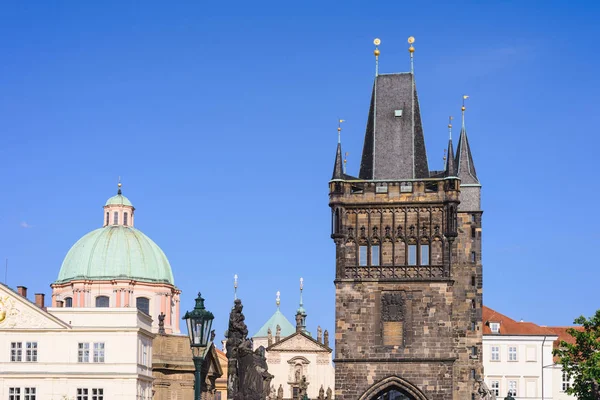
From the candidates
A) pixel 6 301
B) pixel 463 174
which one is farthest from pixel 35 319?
pixel 463 174

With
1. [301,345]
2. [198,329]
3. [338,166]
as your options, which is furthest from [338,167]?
[198,329]

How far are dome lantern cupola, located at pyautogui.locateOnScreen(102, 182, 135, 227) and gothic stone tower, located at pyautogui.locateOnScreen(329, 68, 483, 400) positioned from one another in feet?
78.7

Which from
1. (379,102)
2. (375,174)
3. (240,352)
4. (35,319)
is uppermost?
(379,102)

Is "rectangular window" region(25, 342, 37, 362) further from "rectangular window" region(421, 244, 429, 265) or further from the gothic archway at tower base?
"rectangular window" region(421, 244, 429, 265)

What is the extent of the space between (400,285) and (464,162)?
15.2 meters

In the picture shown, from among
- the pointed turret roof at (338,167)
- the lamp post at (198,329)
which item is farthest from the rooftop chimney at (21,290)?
the lamp post at (198,329)

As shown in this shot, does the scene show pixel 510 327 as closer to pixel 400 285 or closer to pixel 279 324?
pixel 400 285

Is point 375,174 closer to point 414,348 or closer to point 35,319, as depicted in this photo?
point 414,348

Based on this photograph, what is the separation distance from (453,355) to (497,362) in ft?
68.8

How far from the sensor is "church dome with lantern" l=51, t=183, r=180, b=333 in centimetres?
8825

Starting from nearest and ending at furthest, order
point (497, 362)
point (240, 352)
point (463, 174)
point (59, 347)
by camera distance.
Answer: point (240, 352) → point (59, 347) → point (463, 174) → point (497, 362)

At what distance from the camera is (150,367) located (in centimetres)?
7231

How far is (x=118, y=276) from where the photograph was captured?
88.7 metres

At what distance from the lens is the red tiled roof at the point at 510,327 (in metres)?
90.0
